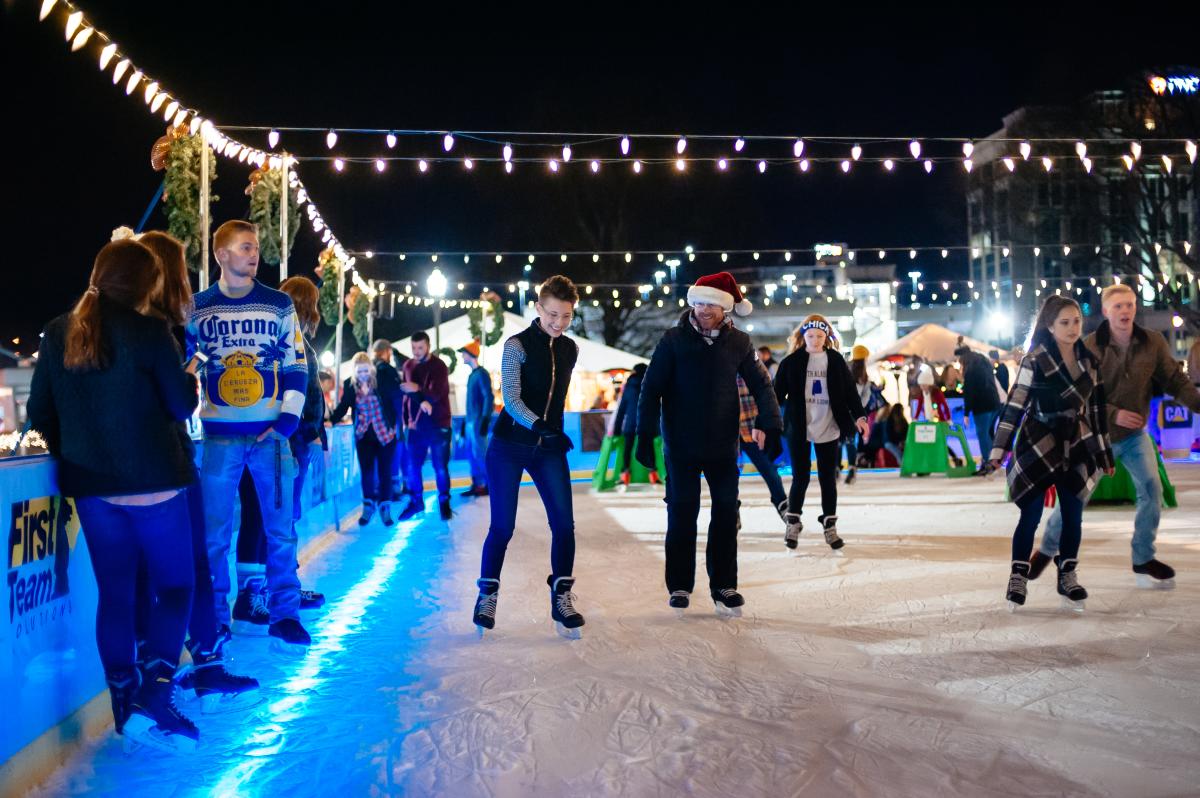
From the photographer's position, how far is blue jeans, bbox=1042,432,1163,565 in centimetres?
579

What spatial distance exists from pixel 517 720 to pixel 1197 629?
2.95 m

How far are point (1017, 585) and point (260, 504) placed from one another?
3.43 meters

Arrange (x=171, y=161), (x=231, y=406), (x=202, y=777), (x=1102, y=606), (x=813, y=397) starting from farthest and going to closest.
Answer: (x=171, y=161), (x=813, y=397), (x=1102, y=606), (x=231, y=406), (x=202, y=777)

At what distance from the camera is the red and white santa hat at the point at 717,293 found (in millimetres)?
5613

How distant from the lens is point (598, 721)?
3.66 meters

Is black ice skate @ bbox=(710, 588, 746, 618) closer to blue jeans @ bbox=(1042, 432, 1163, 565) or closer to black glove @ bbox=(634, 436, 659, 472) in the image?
black glove @ bbox=(634, 436, 659, 472)

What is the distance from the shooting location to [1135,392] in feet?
19.3

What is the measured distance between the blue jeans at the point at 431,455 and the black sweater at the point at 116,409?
7.29m

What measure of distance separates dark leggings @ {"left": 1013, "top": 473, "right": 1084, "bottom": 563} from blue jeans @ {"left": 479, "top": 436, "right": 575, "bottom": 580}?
82.1 inches

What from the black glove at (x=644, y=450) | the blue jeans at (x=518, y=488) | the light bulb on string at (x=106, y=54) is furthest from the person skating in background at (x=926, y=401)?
the blue jeans at (x=518, y=488)

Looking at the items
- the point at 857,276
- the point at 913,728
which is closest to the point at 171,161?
the point at 913,728

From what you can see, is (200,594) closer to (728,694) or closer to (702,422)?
(728,694)

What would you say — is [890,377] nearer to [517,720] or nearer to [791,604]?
[791,604]

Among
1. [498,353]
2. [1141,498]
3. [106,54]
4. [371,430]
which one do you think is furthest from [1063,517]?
[498,353]
